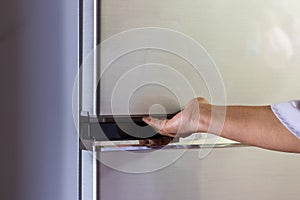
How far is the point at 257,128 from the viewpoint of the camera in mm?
769

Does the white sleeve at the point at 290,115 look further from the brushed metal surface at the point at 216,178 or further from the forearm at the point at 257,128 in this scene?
the brushed metal surface at the point at 216,178

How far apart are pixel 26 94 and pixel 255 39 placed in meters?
0.42

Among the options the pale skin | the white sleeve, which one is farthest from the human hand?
the white sleeve

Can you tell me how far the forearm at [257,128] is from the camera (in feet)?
2.50

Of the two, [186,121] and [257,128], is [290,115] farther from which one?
[186,121]

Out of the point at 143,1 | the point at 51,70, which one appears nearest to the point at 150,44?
the point at 143,1

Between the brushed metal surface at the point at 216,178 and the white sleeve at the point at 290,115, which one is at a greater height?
the white sleeve at the point at 290,115

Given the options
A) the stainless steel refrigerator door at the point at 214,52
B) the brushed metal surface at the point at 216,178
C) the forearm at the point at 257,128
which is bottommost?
the brushed metal surface at the point at 216,178

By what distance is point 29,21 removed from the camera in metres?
0.83

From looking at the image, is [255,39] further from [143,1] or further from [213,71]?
[143,1]

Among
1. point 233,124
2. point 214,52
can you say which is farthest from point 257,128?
point 214,52

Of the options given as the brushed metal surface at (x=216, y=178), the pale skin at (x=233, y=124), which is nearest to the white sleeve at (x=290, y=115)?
the pale skin at (x=233, y=124)

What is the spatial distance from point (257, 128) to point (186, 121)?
0.12m

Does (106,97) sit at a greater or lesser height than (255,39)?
lesser
